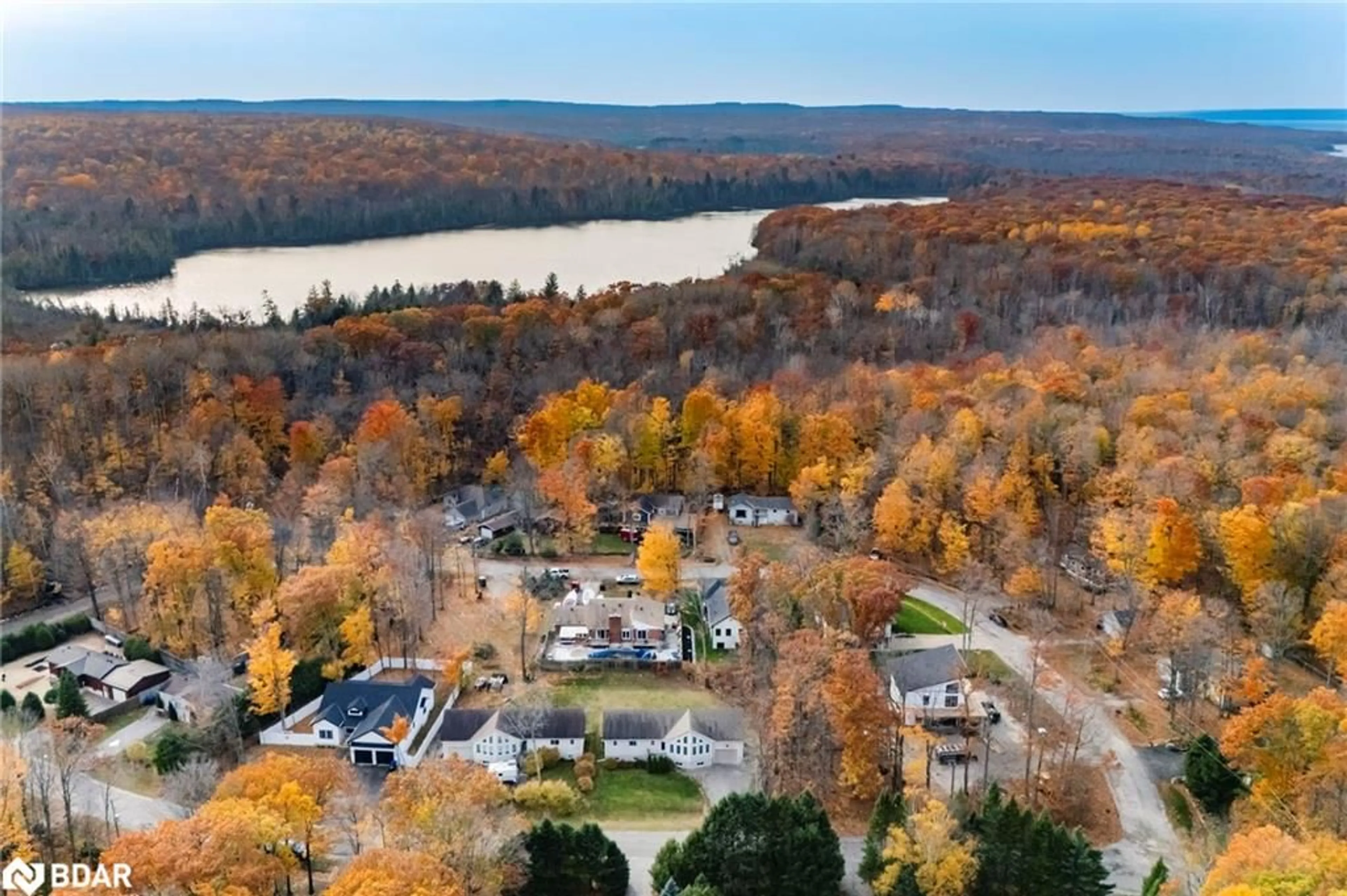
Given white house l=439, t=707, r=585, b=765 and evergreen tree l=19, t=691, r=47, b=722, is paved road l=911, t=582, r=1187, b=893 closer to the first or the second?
white house l=439, t=707, r=585, b=765

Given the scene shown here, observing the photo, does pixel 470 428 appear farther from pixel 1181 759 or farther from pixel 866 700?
pixel 1181 759

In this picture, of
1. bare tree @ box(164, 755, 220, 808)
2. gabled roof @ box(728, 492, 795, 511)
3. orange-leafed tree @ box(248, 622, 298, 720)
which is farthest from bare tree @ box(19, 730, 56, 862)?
gabled roof @ box(728, 492, 795, 511)

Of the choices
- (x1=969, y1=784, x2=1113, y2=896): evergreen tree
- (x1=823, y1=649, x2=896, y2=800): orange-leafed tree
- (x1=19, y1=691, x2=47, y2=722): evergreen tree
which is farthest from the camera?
(x1=19, y1=691, x2=47, y2=722): evergreen tree

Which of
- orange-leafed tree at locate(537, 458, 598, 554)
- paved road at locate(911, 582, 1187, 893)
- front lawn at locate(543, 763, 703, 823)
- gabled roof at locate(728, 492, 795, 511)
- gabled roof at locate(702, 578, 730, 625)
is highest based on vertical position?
orange-leafed tree at locate(537, 458, 598, 554)

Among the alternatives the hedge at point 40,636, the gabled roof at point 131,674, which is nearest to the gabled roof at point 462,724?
the gabled roof at point 131,674

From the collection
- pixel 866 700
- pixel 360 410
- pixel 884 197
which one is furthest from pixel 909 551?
pixel 884 197

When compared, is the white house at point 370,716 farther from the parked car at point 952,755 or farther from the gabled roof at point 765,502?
the gabled roof at point 765,502
